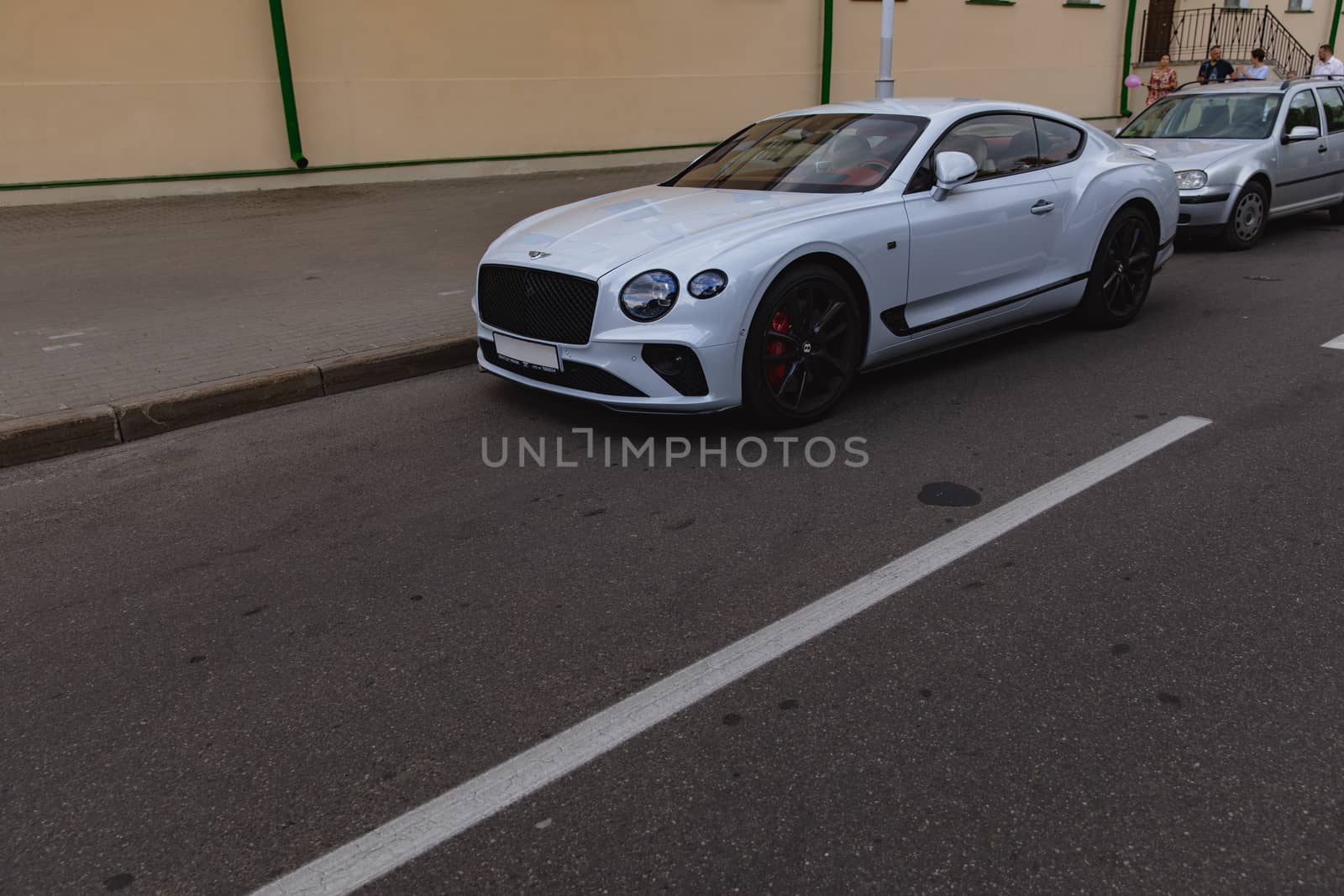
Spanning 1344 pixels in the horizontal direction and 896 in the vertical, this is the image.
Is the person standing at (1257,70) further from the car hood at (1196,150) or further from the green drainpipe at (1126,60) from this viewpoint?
the green drainpipe at (1126,60)

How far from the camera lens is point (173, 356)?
264 inches

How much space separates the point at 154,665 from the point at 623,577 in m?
1.54

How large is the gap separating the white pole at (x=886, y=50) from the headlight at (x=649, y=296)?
8719 millimetres

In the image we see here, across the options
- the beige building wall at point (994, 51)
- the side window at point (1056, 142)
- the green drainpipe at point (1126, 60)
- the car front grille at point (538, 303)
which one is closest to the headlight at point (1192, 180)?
the side window at point (1056, 142)

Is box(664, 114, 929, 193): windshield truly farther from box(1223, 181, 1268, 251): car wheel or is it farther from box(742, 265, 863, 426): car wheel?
box(1223, 181, 1268, 251): car wheel

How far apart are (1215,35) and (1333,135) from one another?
15.6 metres

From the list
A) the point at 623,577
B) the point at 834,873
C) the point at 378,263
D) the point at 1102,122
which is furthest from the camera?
the point at 1102,122

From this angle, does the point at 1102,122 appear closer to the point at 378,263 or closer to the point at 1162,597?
the point at 378,263

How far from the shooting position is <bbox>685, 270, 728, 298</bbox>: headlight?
5.05 m

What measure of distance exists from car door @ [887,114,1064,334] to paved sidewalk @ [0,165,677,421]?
299 cm

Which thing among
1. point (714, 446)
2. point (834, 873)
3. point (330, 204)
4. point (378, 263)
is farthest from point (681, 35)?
point (834, 873)

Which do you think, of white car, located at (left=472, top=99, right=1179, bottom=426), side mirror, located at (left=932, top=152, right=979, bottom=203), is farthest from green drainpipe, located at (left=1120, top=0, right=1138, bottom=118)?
side mirror, located at (left=932, top=152, right=979, bottom=203)

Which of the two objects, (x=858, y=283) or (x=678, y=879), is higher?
(x=858, y=283)

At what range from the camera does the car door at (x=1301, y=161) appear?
1102 centimetres
